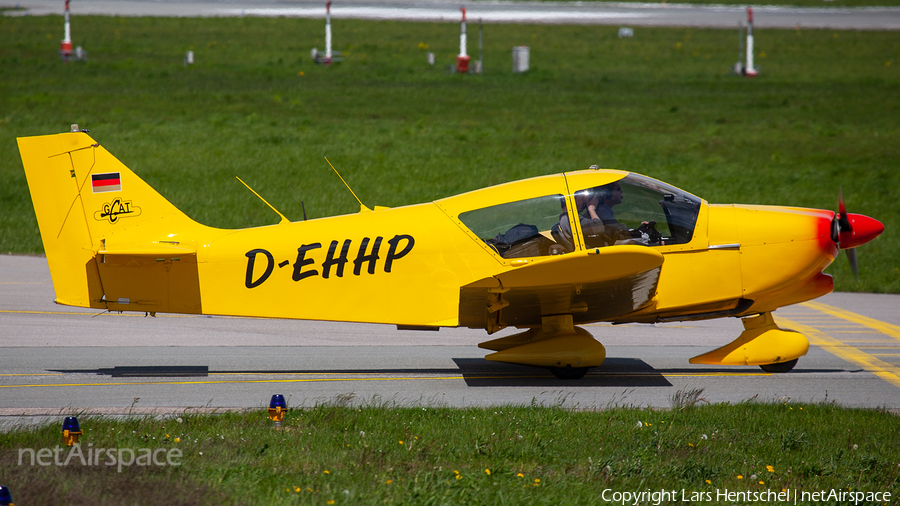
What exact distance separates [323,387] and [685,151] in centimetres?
1803

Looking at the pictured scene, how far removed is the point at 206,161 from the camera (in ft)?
73.2

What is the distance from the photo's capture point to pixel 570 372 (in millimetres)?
8781

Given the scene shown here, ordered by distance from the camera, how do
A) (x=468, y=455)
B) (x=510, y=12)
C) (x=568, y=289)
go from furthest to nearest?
(x=510, y=12), (x=568, y=289), (x=468, y=455)

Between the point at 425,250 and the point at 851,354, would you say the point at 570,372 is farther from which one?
the point at 851,354

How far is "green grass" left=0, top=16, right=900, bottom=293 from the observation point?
810 inches

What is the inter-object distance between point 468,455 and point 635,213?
11.6 feet

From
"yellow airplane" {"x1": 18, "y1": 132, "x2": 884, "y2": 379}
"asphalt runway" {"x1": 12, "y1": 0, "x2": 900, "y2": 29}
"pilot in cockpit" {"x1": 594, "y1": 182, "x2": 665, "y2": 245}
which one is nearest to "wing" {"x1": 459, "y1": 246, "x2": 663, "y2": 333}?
"yellow airplane" {"x1": 18, "y1": 132, "x2": 884, "y2": 379}

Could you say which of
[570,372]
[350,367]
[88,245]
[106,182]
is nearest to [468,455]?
[570,372]

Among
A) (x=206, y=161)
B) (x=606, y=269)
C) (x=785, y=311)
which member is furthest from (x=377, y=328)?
(x=206, y=161)

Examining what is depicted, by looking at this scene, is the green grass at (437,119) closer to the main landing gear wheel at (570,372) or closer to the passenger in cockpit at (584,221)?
the main landing gear wheel at (570,372)

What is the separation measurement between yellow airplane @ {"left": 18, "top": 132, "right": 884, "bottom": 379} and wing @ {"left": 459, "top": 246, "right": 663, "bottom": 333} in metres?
0.03

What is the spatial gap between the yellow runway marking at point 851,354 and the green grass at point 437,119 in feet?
13.8

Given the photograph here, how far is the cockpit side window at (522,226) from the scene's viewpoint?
8.23m

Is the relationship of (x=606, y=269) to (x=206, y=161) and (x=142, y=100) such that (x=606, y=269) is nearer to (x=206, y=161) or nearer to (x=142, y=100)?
(x=206, y=161)
